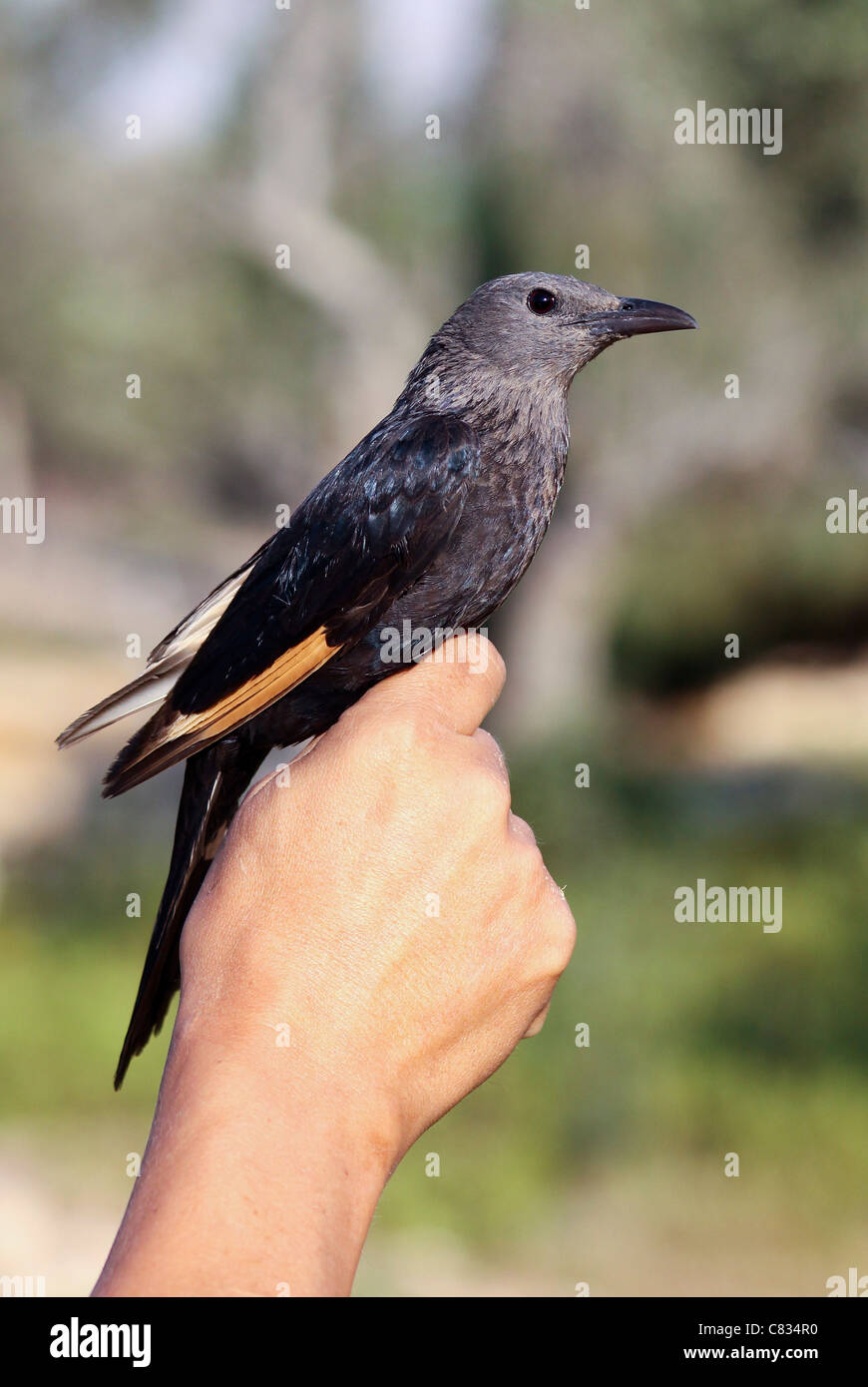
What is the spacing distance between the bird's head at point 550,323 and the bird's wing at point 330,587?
395 mm

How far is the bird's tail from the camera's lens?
9.78 feet

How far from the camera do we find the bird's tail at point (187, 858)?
117 inches

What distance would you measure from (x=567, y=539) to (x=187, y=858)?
7863mm

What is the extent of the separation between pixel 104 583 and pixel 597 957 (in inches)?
402

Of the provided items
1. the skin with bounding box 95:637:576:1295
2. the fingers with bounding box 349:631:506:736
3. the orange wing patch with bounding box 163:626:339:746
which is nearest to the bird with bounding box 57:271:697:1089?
the orange wing patch with bounding box 163:626:339:746

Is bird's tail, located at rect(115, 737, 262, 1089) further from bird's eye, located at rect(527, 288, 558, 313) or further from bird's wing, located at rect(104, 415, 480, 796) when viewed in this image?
bird's eye, located at rect(527, 288, 558, 313)

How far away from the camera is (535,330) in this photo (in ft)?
10.6

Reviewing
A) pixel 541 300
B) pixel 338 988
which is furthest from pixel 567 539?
pixel 338 988

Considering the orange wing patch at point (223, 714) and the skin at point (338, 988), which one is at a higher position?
the orange wing patch at point (223, 714)

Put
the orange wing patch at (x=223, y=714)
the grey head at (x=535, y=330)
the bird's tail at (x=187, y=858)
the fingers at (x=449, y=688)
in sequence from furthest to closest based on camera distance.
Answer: the grey head at (x=535, y=330)
the bird's tail at (x=187, y=858)
the orange wing patch at (x=223, y=714)
the fingers at (x=449, y=688)

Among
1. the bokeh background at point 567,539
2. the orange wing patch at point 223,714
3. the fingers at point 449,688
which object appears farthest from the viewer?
the bokeh background at point 567,539

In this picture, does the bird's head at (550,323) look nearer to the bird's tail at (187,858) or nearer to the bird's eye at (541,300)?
the bird's eye at (541,300)

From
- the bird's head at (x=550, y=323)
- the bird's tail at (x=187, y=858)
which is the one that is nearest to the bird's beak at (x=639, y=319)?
the bird's head at (x=550, y=323)
